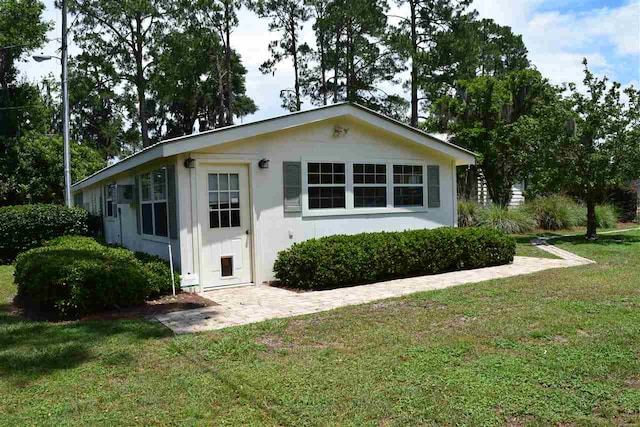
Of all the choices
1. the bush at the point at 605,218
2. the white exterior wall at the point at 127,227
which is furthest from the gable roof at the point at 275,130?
the bush at the point at 605,218

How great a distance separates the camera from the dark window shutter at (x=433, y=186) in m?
11.5

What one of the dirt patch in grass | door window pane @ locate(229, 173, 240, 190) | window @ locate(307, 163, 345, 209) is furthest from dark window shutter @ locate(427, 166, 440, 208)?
the dirt patch in grass

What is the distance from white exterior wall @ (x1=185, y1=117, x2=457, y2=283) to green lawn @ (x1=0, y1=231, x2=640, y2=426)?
2844mm

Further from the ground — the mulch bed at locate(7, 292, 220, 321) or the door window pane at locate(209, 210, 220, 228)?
the door window pane at locate(209, 210, 220, 228)

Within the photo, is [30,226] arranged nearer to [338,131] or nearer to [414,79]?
[338,131]

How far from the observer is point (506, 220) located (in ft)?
56.3

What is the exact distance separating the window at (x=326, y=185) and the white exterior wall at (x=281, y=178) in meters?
0.16

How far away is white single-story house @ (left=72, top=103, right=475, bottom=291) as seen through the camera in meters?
8.50

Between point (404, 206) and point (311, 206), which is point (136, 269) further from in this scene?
point (404, 206)

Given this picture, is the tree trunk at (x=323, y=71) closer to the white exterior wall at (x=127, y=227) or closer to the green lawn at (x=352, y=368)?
the white exterior wall at (x=127, y=227)

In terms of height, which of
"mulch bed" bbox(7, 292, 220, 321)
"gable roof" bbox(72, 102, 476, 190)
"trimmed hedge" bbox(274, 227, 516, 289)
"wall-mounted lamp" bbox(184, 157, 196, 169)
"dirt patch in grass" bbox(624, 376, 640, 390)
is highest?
"gable roof" bbox(72, 102, 476, 190)

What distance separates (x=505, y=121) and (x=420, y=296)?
15.9 m

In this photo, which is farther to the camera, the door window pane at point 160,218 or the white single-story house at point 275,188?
the door window pane at point 160,218

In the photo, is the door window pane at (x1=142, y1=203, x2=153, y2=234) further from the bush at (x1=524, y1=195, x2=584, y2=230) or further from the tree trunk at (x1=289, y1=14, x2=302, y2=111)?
the tree trunk at (x1=289, y1=14, x2=302, y2=111)
